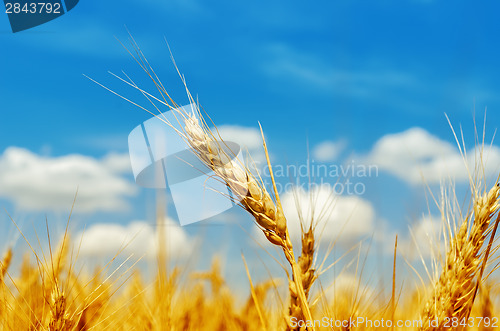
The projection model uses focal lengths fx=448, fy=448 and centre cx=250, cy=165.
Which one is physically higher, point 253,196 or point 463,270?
point 253,196

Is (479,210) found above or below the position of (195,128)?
below

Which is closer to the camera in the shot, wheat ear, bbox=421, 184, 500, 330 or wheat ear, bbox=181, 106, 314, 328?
wheat ear, bbox=181, 106, 314, 328

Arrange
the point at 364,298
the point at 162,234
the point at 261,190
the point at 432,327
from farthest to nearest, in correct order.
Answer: the point at 364,298 < the point at 162,234 < the point at 432,327 < the point at 261,190

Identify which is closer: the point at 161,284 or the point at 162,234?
the point at 162,234

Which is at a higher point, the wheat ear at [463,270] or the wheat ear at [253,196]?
the wheat ear at [253,196]

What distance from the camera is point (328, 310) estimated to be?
5.81 ft

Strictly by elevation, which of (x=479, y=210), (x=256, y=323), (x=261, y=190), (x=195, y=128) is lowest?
(x=256, y=323)

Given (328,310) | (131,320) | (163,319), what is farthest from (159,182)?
(131,320)

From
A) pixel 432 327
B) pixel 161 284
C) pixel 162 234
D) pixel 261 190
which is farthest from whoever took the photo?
pixel 161 284

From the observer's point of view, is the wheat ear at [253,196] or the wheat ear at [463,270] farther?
the wheat ear at [463,270]

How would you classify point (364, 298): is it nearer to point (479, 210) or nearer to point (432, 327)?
point (432, 327)

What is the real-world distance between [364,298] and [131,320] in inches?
63.2

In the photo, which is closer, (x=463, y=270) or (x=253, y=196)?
(x=253, y=196)

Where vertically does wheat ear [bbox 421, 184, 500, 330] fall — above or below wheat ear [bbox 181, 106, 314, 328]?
below
